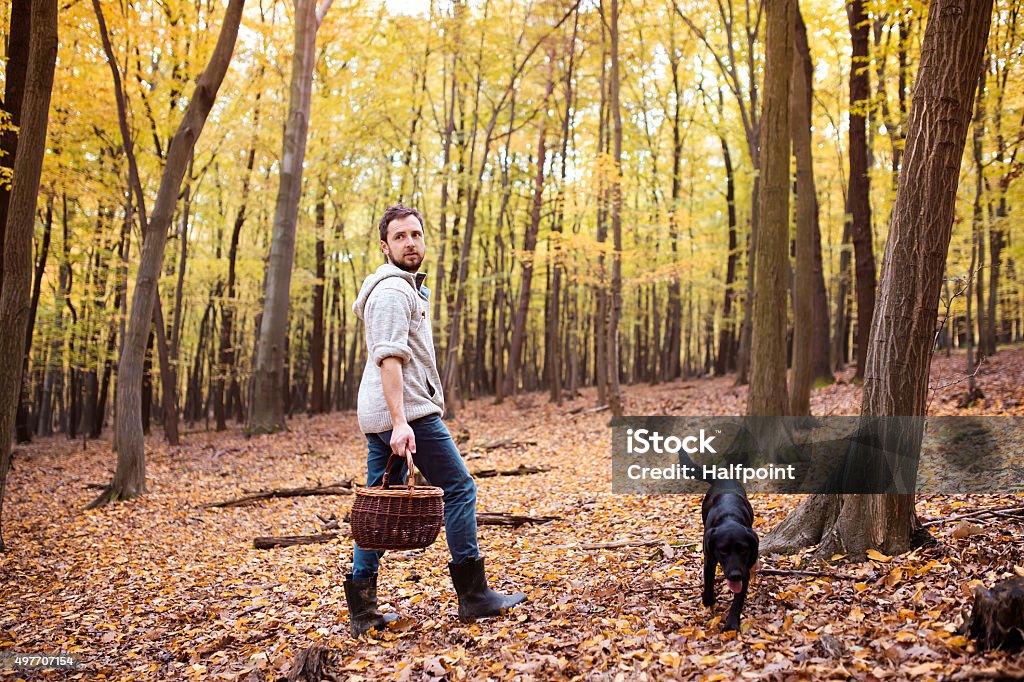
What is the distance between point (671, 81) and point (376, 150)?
1065 cm

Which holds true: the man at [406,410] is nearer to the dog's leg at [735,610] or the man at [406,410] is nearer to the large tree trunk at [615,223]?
the dog's leg at [735,610]

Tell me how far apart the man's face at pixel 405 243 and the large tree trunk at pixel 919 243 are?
279 cm

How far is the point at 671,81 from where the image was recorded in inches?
939

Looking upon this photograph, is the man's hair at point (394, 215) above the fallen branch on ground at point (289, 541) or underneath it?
above

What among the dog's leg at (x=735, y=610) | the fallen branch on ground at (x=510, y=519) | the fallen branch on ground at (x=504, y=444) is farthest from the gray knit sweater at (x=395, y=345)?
the fallen branch on ground at (x=504, y=444)

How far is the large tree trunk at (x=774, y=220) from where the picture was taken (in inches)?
278

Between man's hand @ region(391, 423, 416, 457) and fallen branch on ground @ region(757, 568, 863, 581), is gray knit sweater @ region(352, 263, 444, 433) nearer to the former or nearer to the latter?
man's hand @ region(391, 423, 416, 457)

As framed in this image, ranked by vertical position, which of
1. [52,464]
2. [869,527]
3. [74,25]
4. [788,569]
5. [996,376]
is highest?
[74,25]

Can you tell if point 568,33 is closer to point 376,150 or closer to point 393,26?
point 393,26

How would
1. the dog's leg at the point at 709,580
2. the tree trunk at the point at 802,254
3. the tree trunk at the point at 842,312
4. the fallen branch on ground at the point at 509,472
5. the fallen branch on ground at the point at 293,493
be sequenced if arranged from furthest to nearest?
the tree trunk at the point at 842,312 < the fallen branch on ground at the point at 509,472 < the fallen branch on ground at the point at 293,493 < the tree trunk at the point at 802,254 < the dog's leg at the point at 709,580

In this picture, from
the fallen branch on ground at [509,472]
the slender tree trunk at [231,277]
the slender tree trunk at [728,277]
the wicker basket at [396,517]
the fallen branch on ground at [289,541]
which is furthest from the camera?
the slender tree trunk at [728,277]

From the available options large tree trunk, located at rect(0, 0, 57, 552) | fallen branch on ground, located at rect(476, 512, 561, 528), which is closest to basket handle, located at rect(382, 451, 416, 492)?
fallen branch on ground, located at rect(476, 512, 561, 528)

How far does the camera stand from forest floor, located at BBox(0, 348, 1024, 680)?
3193mm

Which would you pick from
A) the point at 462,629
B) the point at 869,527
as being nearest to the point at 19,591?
the point at 462,629
